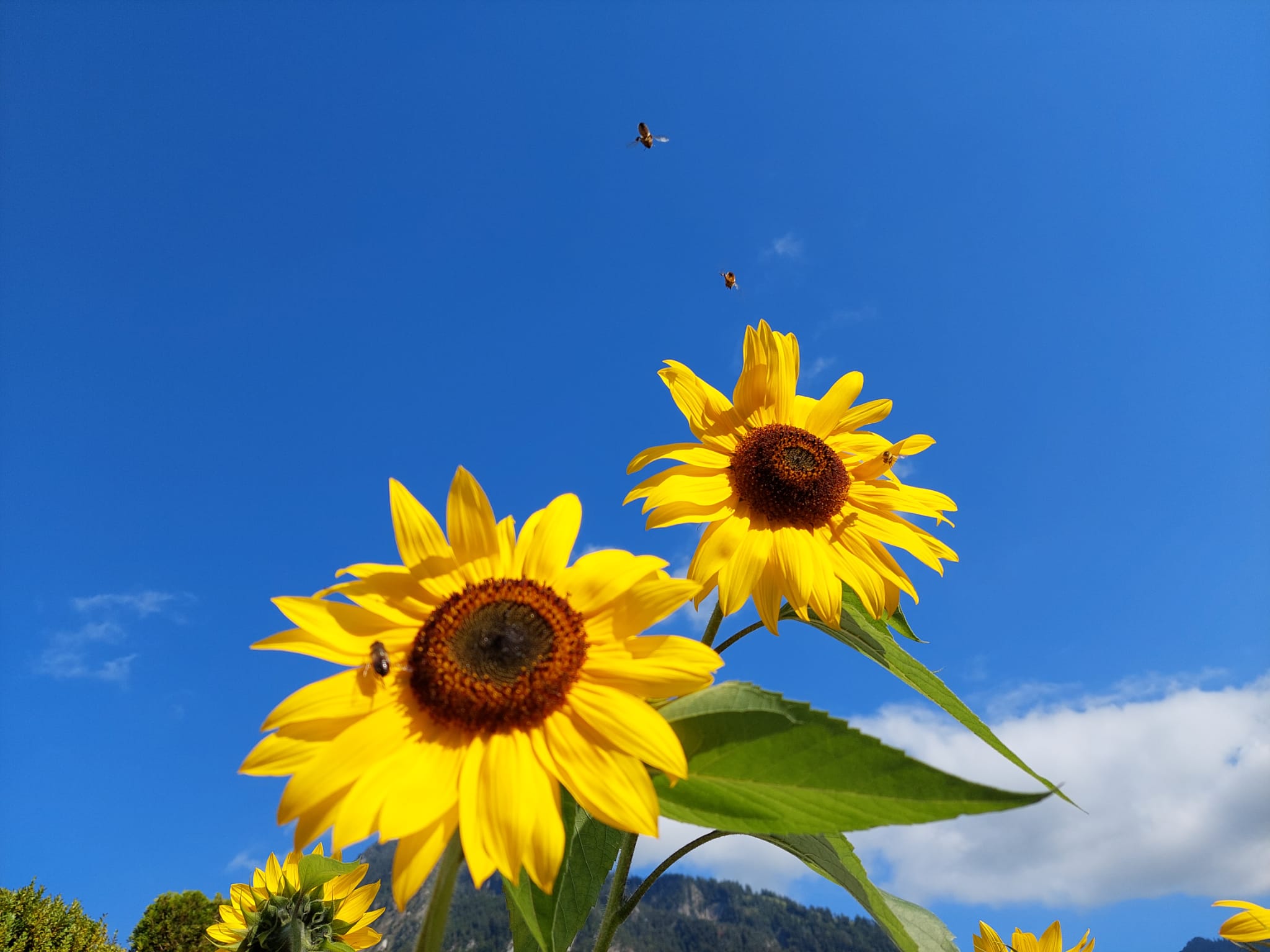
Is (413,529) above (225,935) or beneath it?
above

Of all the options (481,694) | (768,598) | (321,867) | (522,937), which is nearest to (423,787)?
(481,694)

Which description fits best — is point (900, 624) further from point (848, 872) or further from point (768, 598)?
point (848, 872)

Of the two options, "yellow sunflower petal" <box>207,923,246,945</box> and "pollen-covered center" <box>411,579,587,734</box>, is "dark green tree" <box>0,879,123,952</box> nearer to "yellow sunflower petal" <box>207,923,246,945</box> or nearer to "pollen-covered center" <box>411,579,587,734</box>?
"yellow sunflower petal" <box>207,923,246,945</box>

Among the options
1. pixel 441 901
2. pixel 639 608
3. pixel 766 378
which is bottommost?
pixel 441 901

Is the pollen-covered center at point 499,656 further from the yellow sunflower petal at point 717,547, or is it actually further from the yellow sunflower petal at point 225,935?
the yellow sunflower petal at point 225,935

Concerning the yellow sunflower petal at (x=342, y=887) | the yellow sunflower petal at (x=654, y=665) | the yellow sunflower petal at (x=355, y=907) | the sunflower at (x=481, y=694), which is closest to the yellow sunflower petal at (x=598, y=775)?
the sunflower at (x=481, y=694)

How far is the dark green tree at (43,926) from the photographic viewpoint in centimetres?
1688

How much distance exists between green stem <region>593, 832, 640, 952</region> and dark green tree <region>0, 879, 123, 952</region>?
20.5 meters

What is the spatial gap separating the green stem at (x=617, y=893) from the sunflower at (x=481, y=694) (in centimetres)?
57

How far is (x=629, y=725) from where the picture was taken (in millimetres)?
1761

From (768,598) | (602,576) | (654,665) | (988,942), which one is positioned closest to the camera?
(654,665)

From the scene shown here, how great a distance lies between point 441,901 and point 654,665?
65 centimetres

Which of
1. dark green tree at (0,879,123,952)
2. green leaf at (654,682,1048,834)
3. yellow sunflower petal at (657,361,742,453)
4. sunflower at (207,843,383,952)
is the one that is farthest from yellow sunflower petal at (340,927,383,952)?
dark green tree at (0,879,123,952)

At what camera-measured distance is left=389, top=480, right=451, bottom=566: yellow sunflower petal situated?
6.70 ft
